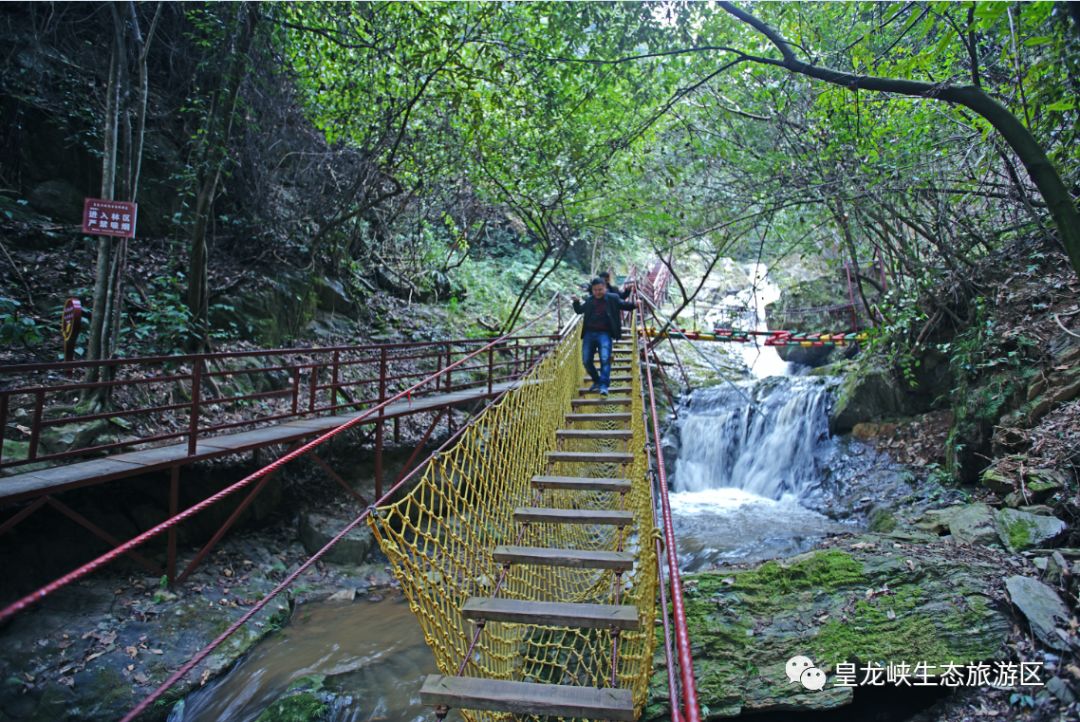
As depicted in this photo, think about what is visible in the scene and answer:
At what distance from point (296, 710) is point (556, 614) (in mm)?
1805

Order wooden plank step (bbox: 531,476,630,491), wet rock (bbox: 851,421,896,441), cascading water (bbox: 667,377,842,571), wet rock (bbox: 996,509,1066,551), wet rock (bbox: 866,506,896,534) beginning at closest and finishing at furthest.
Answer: wooden plank step (bbox: 531,476,630,491) < wet rock (bbox: 996,509,1066,551) < wet rock (bbox: 866,506,896,534) < cascading water (bbox: 667,377,842,571) < wet rock (bbox: 851,421,896,441)

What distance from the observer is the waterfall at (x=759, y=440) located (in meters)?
6.98

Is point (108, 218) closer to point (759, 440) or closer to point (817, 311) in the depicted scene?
point (759, 440)

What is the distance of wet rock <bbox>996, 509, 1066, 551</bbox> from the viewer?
130 inches

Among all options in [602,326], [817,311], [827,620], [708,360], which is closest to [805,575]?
[827,620]

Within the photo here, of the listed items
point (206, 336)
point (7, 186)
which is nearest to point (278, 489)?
point (206, 336)

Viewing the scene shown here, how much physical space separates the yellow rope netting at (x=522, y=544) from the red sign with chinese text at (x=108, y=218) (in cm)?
278

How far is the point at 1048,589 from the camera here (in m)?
2.81

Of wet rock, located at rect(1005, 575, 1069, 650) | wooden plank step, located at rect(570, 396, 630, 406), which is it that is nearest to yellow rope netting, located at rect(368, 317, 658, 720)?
wooden plank step, located at rect(570, 396, 630, 406)

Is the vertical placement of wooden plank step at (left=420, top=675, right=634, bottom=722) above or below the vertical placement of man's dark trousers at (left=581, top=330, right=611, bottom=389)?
below

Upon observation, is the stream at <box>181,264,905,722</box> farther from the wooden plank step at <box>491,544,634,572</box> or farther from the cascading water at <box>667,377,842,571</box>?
the wooden plank step at <box>491,544,634,572</box>

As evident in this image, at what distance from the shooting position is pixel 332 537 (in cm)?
489

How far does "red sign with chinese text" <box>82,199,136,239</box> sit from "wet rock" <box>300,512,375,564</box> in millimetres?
2596

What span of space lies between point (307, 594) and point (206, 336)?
8.42 feet
